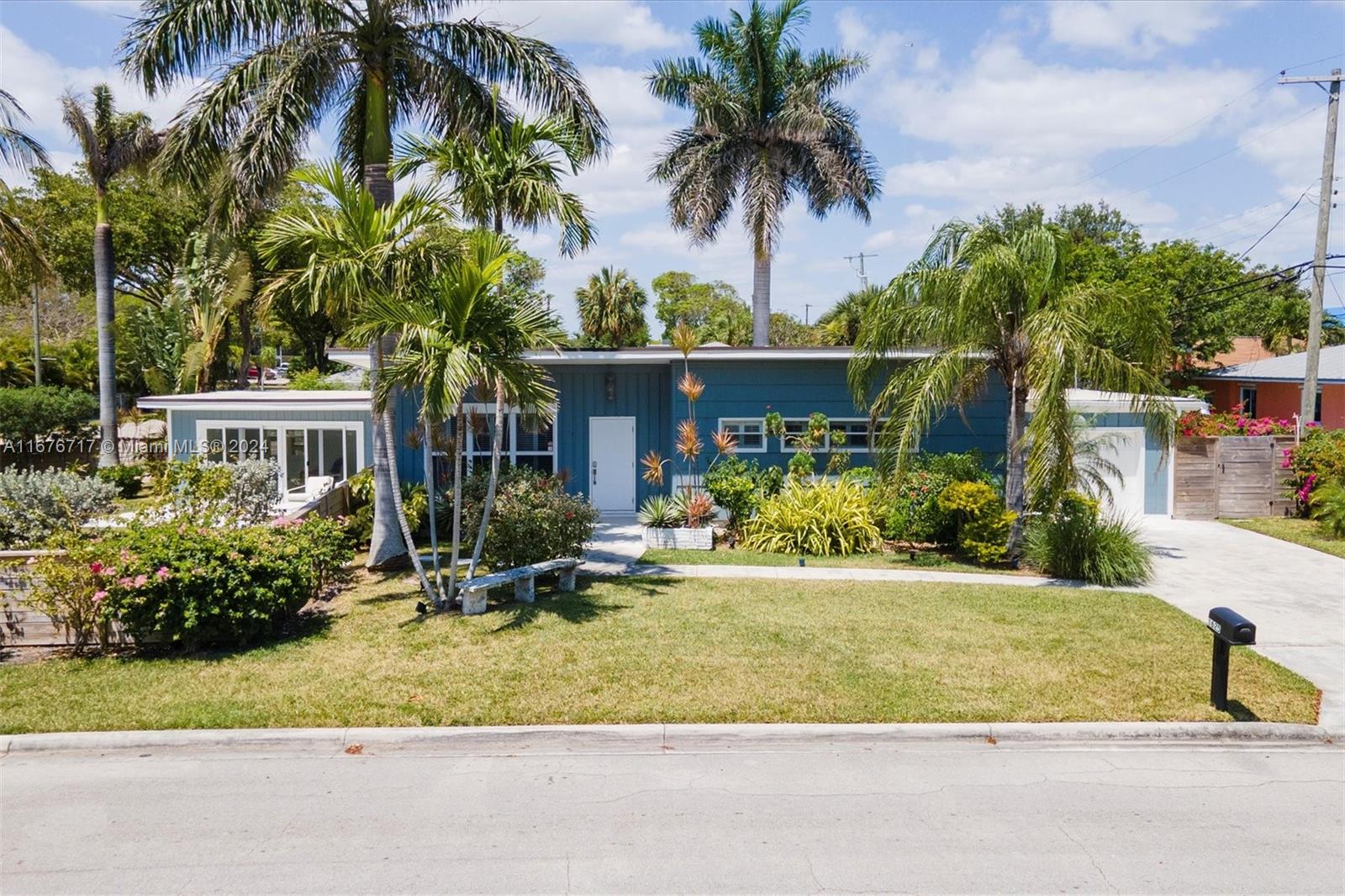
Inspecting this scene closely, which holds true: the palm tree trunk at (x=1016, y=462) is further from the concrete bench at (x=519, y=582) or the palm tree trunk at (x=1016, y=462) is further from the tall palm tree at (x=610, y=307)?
the tall palm tree at (x=610, y=307)

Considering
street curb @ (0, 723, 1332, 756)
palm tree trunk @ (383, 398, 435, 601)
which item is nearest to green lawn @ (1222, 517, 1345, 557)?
street curb @ (0, 723, 1332, 756)

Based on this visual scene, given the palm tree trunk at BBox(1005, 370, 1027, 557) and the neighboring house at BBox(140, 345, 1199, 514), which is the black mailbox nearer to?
the palm tree trunk at BBox(1005, 370, 1027, 557)

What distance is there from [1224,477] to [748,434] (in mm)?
9859

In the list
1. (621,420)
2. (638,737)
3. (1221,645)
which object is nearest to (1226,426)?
(621,420)

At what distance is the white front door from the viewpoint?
17375 mm

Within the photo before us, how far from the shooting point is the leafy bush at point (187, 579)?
838 cm

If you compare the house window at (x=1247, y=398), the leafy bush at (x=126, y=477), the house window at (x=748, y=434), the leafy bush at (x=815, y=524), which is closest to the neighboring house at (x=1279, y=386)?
the house window at (x=1247, y=398)

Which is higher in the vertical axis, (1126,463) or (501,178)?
(501,178)

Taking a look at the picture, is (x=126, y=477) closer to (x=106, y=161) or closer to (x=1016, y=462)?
(x=106, y=161)

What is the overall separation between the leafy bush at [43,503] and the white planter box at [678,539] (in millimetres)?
8104

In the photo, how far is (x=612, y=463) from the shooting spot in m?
17.5

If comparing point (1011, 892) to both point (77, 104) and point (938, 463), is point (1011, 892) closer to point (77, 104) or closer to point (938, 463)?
point (938, 463)

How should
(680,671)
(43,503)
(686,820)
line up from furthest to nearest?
(43,503), (680,671), (686,820)

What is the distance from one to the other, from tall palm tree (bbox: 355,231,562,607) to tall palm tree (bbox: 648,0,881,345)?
14396mm
